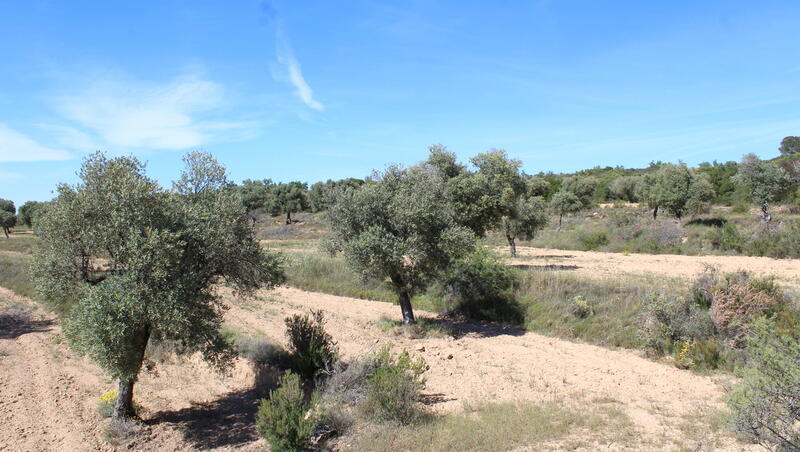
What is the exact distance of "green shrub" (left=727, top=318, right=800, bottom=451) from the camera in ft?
20.7

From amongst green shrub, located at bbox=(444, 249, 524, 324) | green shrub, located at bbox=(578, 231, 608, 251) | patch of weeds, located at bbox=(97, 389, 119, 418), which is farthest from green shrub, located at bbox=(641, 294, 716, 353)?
green shrub, located at bbox=(578, 231, 608, 251)

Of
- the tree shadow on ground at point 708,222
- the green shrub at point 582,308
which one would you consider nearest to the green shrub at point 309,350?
the green shrub at point 582,308

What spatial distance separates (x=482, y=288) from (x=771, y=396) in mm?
13287

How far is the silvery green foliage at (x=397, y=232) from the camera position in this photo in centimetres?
1605

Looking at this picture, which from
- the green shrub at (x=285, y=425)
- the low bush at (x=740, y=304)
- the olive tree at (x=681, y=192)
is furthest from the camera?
the olive tree at (x=681, y=192)

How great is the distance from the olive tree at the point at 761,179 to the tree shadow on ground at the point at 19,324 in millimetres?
38413

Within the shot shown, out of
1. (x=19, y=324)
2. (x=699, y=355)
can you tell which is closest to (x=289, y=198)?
(x=19, y=324)

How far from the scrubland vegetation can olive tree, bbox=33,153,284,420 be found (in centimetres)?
4

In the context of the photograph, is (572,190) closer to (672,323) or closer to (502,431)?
(672,323)

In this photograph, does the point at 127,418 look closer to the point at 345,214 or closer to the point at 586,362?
the point at 345,214

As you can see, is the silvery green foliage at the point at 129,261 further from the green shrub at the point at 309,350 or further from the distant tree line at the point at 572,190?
the green shrub at the point at 309,350

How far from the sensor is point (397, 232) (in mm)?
16859

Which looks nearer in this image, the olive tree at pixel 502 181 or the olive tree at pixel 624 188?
the olive tree at pixel 502 181

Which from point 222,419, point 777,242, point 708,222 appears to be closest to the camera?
point 222,419
